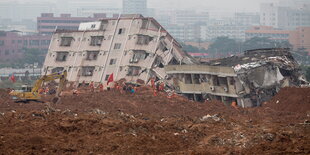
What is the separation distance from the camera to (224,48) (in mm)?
189250

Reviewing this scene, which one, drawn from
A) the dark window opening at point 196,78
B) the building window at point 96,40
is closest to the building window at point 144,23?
the building window at point 96,40

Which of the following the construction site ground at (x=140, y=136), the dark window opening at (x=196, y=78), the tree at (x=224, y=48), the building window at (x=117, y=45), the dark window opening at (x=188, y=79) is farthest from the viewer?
the tree at (x=224, y=48)

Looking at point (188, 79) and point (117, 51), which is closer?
point (188, 79)

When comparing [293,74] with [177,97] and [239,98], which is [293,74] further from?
[177,97]

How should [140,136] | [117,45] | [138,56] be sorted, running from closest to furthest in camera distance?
1. [140,136]
2. [138,56]
3. [117,45]

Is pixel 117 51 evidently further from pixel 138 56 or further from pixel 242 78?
pixel 242 78

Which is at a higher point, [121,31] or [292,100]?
[121,31]

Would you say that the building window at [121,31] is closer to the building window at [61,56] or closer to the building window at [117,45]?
the building window at [117,45]

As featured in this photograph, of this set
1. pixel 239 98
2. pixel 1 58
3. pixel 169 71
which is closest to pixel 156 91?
pixel 169 71

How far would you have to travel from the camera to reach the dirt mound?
158ft

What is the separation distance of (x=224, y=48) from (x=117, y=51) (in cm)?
11690

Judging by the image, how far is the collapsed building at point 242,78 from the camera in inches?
2189

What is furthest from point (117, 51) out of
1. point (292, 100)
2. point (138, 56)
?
point (292, 100)

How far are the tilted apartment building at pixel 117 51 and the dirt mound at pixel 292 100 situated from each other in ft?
58.3
